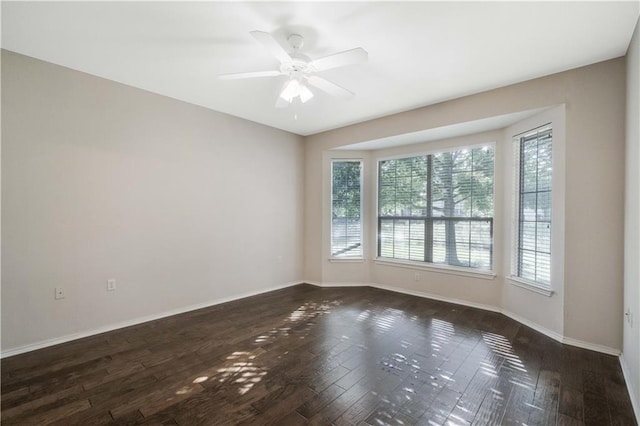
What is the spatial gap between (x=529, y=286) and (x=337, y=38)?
3287 millimetres

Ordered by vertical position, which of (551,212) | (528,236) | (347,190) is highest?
(347,190)

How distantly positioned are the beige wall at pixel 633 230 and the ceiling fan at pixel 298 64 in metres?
2.07

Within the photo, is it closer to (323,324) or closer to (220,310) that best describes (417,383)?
(323,324)

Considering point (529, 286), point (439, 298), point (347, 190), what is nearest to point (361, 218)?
point (347, 190)

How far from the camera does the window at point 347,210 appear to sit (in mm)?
5066

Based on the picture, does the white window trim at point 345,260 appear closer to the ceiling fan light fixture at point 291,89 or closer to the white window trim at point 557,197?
the white window trim at point 557,197

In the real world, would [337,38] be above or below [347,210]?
above

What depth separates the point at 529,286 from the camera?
3234 mm

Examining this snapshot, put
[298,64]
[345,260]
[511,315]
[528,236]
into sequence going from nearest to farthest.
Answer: [298,64] < [528,236] < [511,315] < [345,260]

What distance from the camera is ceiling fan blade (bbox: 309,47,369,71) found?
2.00m

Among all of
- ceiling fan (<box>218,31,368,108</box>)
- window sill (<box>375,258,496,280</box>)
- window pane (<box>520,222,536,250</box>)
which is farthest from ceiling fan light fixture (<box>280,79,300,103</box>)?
window sill (<box>375,258,496,280</box>)

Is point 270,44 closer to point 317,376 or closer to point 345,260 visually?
point 317,376

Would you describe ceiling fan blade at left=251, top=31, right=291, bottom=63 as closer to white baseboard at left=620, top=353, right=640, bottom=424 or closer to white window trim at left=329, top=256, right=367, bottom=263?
white baseboard at left=620, top=353, right=640, bottom=424

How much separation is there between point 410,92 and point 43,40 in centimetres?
348
